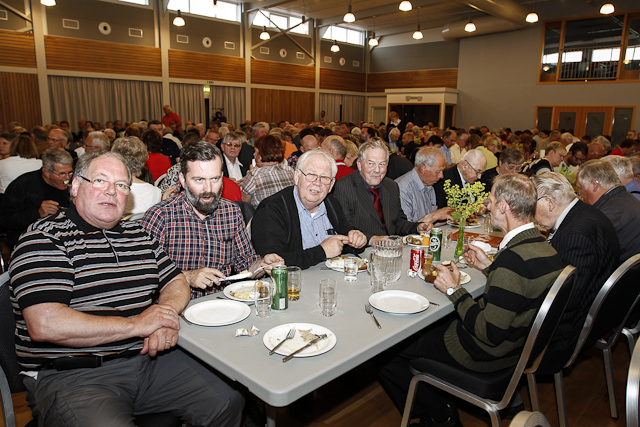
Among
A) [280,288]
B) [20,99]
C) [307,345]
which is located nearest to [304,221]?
[280,288]

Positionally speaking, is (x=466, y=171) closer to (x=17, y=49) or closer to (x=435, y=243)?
(x=435, y=243)

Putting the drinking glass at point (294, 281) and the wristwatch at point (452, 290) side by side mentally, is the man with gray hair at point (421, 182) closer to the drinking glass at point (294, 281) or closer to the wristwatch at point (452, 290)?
the wristwatch at point (452, 290)

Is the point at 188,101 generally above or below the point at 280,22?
below

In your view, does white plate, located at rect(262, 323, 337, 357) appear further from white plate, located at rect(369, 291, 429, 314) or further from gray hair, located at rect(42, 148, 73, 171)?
gray hair, located at rect(42, 148, 73, 171)

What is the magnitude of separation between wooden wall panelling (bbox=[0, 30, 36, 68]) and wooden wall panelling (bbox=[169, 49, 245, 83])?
387 cm

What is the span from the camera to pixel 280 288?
1.84m

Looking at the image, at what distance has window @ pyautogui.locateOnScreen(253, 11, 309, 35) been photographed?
624 inches

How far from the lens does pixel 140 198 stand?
341 centimetres

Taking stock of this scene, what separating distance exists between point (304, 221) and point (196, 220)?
0.70m

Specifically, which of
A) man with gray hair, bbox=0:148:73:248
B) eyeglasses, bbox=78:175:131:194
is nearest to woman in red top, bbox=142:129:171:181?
man with gray hair, bbox=0:148:73:248

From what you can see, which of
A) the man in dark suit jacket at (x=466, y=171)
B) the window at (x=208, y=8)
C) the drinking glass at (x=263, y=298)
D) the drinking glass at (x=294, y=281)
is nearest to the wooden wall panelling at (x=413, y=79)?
the window at (x=208, y=8)

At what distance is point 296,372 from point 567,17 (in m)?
16.8

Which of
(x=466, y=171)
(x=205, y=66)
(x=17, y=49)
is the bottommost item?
(x=466, y=171)

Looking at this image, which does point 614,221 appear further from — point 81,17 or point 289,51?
point 289,51
